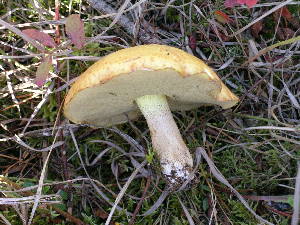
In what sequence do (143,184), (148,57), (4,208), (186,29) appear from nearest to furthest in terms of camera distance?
(148,57) < (4,208) < (143,184) < (186,29)

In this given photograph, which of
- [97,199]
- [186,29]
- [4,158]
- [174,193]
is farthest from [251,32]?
[4,158]

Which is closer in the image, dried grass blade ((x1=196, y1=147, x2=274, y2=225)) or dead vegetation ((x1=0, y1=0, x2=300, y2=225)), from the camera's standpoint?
dried grass blade ((x1=196, y1=147, x2=274, y2=225))

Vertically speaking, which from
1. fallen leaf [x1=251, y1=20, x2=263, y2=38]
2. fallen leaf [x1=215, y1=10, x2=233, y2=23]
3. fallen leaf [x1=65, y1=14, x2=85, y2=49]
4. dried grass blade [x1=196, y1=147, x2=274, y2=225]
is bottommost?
dried grass blade [x1=196, y1=147, x2=274, y2=225]

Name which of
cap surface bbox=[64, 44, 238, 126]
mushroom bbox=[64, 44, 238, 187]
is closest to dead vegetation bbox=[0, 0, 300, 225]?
mushroom bbox=[64, 44, 238, 187]

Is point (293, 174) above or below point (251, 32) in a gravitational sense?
below

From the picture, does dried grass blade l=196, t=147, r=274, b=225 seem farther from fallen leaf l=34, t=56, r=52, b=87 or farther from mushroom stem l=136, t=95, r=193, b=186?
fallen leaf l=34, t=56, r=52, b=87

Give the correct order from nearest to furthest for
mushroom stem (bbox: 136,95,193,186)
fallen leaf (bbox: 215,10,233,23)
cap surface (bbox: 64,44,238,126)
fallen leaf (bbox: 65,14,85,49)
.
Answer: cap surface (bbox: 64,44,238,126) → fallen leaf (bbox: 65,14,85,49) → mushroom stem (bbox: 136,95,193,186) → fallen leaf (bbox: 215,10,233,23)

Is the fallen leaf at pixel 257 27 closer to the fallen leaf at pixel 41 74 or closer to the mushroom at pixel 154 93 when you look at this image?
the mushroom at pixel 154 93

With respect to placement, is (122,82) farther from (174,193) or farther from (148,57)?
(174,193)
